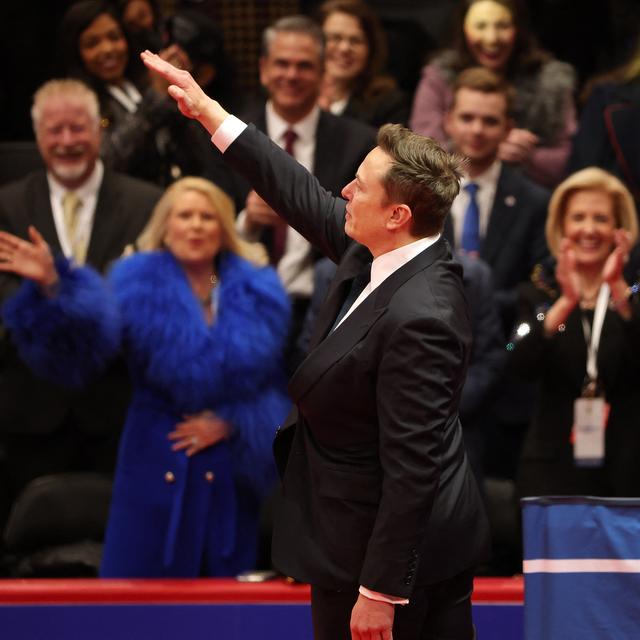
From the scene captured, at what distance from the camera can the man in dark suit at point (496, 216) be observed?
4.85m

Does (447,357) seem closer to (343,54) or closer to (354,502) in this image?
(354,502)

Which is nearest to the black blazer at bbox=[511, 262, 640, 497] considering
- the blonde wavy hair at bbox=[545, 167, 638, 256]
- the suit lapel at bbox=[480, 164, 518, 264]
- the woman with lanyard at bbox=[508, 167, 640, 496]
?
the woman with lanyard at bbox=[508, 167, 640, 496]

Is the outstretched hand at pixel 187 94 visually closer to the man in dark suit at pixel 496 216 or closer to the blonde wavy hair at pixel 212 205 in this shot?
the blonde wavy hair at pixel 212 205

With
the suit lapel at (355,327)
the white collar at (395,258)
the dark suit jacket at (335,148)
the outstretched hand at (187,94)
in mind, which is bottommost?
the suit lapel at (355,327)

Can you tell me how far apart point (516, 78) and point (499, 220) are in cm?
83

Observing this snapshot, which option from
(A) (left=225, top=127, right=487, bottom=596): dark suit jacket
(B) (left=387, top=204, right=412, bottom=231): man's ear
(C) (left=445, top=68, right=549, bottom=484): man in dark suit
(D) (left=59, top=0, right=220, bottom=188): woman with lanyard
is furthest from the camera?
(D) (left=59, top=0, right=220, bottom=188): woman with lanyard

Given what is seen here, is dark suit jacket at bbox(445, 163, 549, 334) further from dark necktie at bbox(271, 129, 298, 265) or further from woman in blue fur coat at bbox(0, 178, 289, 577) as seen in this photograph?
woman in blue fur coat at bbox(0, 178, 289, 577)

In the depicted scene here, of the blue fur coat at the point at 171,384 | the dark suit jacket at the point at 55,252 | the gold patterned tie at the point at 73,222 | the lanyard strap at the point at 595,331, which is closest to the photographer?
the blue fur coat at the point at 171,384

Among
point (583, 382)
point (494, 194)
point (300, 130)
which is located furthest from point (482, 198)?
point (583, 382)

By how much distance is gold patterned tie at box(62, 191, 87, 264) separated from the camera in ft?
15.4

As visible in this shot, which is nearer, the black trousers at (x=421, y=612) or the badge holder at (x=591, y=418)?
the black trousers at (x=421, y=612)

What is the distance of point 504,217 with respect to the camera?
493cm

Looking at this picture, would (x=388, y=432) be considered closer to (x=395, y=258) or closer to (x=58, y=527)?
(x=395, y=258)

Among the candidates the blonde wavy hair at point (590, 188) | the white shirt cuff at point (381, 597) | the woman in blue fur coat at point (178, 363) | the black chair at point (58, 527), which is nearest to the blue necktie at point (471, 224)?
the blonde wavy hair at point (590, 188)
